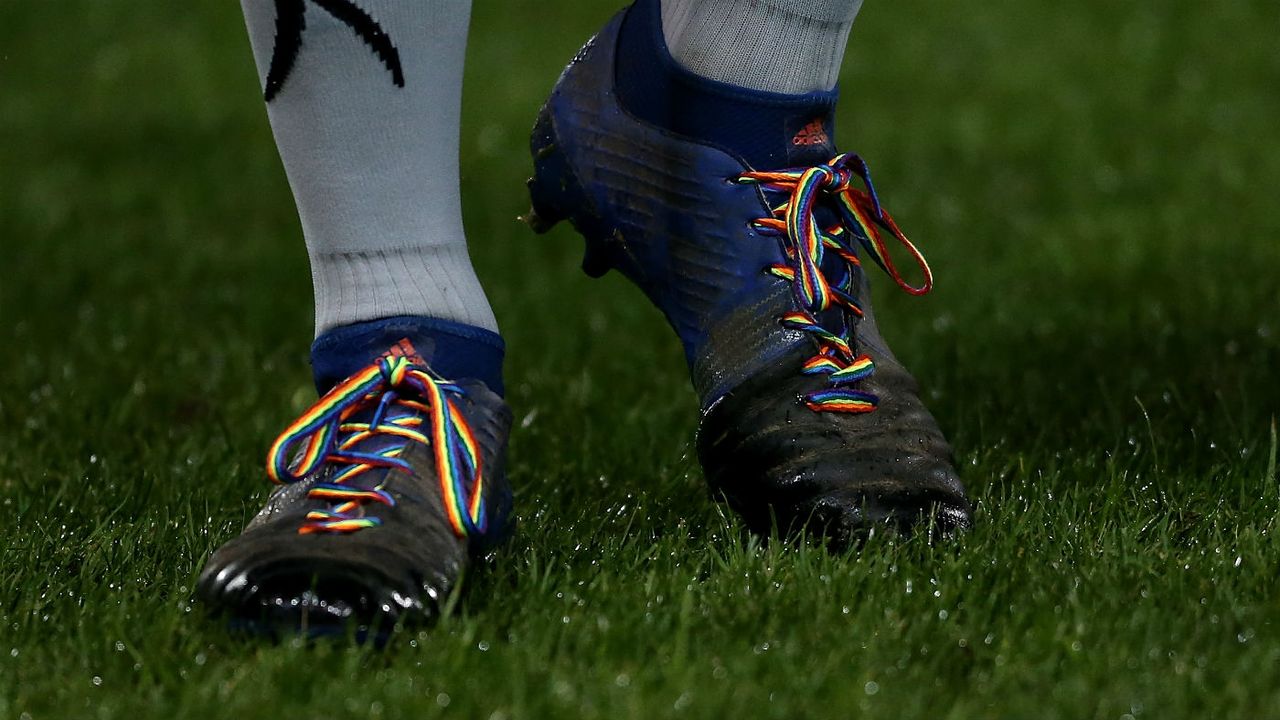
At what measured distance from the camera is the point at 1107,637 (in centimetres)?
140

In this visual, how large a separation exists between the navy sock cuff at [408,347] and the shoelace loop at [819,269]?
1.20 feet

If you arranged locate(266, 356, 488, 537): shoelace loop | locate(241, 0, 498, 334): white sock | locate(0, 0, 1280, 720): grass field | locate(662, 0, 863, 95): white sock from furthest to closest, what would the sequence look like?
locate(662, 0, 863, 95): white sock, locate(241, 0, 498, 334): white sock, locate(266, 356, 488, 537): shoelace loop, locate(0, 0, 1280, 720): grass field

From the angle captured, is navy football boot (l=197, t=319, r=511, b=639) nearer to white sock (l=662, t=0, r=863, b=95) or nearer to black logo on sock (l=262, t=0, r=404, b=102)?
black logo on sock (l=262, t=0, r=404, b=102)

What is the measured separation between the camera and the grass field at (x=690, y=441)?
1.33 m

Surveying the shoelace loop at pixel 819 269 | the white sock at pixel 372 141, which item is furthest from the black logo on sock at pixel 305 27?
the shoelace loop at pixel 819 269

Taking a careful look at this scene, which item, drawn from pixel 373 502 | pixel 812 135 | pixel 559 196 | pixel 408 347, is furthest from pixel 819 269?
pixel 373 502

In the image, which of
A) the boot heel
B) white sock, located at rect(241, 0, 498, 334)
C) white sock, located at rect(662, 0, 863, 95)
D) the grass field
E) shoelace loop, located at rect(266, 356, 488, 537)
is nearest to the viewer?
the grass field

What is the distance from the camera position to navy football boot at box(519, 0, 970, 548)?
1686 mm

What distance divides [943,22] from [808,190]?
6.08m

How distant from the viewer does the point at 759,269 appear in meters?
1.76

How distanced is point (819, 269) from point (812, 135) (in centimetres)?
19

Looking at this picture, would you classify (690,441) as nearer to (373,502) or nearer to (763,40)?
(763,40)

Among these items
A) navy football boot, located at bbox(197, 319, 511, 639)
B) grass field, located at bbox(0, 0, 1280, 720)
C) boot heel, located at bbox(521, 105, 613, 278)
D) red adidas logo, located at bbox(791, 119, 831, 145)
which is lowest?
grass field, located at bbox(0, 0, 1280, 720)

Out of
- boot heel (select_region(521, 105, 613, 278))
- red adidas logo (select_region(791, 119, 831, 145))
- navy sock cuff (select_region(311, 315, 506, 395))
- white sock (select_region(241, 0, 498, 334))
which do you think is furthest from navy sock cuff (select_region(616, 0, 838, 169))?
navy sock cuff (select_region(311, 315, 506, 395))
